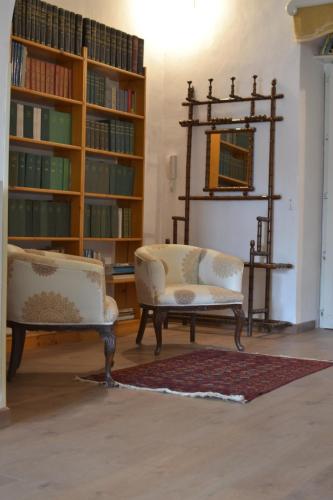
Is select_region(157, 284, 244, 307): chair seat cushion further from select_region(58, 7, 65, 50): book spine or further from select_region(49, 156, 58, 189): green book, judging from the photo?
select_region(58, 7, 65, 50): book spine

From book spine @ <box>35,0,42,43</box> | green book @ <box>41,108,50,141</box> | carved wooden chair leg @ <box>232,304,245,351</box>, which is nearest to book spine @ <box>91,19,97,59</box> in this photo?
book spine @ <box>35,0,42,43</box>

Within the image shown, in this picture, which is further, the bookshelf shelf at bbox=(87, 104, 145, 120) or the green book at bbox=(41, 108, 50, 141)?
the bookshelf shelf at bbox=(87, 104, 145, 120)

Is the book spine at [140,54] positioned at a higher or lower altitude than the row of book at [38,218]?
higher

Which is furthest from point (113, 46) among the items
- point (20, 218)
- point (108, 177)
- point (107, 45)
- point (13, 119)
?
A: point (20, 218)

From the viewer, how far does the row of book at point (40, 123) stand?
17.9 feet

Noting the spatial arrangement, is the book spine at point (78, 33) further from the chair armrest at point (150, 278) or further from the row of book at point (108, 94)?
the chair armrest at point (150, 278)

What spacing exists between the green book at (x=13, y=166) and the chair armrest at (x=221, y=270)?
5.22 feet

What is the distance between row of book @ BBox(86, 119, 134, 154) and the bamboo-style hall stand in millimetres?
804

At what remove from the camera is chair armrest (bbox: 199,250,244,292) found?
5773 millimetres

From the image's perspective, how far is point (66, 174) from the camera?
593cm

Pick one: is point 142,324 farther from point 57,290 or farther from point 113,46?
point 113,46

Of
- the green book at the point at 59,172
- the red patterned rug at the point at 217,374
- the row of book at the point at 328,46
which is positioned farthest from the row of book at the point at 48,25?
the red patterned rug at the point at 217,374

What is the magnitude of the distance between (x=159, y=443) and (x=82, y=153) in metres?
3.23

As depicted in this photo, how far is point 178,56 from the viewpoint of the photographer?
7270 millimetres
